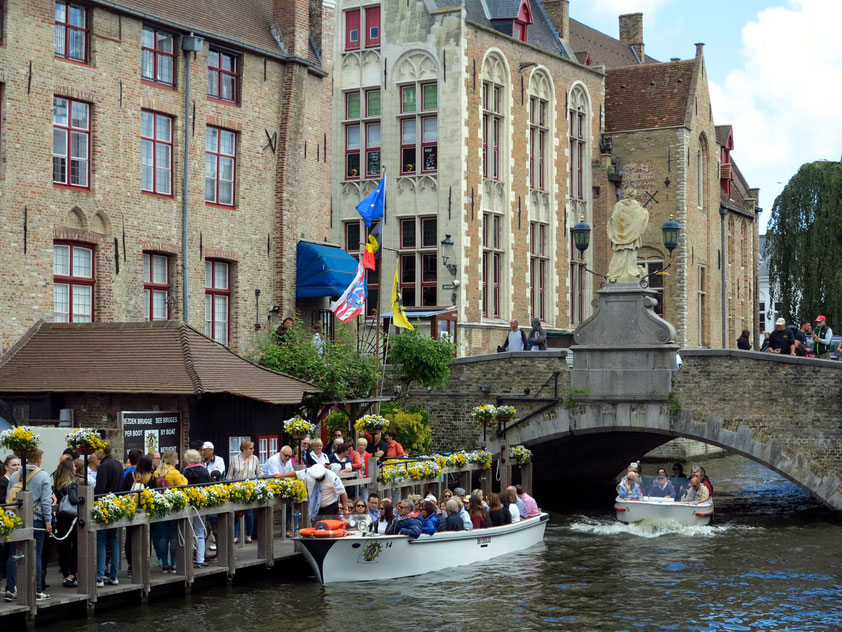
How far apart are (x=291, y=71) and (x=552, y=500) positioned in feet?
38.6

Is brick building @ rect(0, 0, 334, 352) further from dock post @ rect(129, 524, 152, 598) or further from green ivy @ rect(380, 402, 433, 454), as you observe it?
dock post @ rect(129, 524, 152, 598)

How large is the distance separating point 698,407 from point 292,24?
38.7 feet

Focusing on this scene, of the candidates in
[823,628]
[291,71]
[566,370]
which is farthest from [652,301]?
[823,628]

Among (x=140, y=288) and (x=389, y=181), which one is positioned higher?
(x=389, y=181)

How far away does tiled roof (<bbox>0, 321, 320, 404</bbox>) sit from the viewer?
21.5 metres

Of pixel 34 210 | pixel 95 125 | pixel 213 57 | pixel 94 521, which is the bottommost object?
pixel 94 521

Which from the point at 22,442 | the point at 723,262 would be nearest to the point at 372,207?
the point at 22,442

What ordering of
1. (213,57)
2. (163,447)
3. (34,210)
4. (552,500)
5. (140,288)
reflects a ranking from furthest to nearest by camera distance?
(552,500), (213,57), (140,288), (34,210), (163,447)

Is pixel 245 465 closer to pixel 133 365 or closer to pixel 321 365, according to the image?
pixel 133 365

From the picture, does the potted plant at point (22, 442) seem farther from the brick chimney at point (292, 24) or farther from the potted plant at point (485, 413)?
the brick chimney at point (292, 24)

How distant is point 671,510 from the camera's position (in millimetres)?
25641

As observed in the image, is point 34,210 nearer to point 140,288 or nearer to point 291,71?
point 140,288

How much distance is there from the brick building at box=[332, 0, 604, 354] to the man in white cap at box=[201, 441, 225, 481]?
1460 cm

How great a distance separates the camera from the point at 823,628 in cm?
1673
